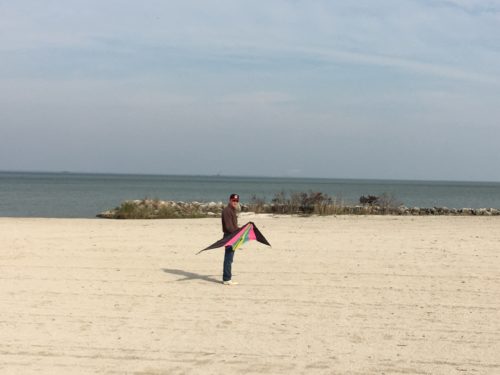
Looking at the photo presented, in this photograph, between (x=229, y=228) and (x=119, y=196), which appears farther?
(x=119, y=196)

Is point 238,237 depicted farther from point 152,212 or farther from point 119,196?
point 119,196

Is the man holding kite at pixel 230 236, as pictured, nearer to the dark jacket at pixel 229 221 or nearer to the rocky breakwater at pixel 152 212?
the dark jacket at pixel 229 221

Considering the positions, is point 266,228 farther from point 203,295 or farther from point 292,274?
point 203,295

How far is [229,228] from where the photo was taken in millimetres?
12523

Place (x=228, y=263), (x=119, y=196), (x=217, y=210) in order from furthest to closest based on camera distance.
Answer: (x=119, y=196) → (x=217, y=210) → (x=228, y=263)

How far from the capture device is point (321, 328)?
9.12 m

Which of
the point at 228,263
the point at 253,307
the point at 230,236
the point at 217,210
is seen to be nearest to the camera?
the point at 253,307

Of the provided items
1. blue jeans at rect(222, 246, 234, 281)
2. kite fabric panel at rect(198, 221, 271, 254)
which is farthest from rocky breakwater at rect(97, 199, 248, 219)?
blue jeans at rect(222, 246, 234, 281)

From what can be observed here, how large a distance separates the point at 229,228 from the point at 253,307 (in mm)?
2467

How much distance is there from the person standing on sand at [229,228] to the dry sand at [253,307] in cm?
29

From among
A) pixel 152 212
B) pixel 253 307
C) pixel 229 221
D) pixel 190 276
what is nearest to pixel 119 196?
pixel 152 212

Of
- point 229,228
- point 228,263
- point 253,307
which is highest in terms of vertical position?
point 229,228

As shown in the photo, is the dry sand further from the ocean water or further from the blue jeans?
the ocean water

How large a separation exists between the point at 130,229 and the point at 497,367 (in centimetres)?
1656
